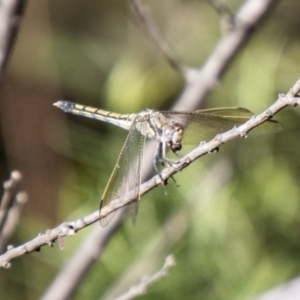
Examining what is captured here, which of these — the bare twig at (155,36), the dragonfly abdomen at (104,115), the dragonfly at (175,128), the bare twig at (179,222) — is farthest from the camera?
the bare twig at (179,222)

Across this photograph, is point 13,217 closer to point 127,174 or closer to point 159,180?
point 127,174

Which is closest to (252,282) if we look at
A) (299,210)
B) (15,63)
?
(299,210)

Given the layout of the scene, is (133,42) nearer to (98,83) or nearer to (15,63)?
(98,83)

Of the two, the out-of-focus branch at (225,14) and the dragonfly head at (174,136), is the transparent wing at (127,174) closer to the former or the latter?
the dragonfly head at (174,136)

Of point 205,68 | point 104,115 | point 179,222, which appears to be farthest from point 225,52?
point 179,222

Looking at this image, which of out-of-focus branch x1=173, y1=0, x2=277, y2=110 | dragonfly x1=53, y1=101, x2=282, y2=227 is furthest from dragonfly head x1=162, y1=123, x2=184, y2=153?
out-of-focus branch x1=173, y1=0, x2=277, y2=110

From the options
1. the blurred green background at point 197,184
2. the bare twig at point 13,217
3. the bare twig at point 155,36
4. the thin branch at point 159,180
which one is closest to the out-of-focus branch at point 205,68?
the bare twig at point 155,36
